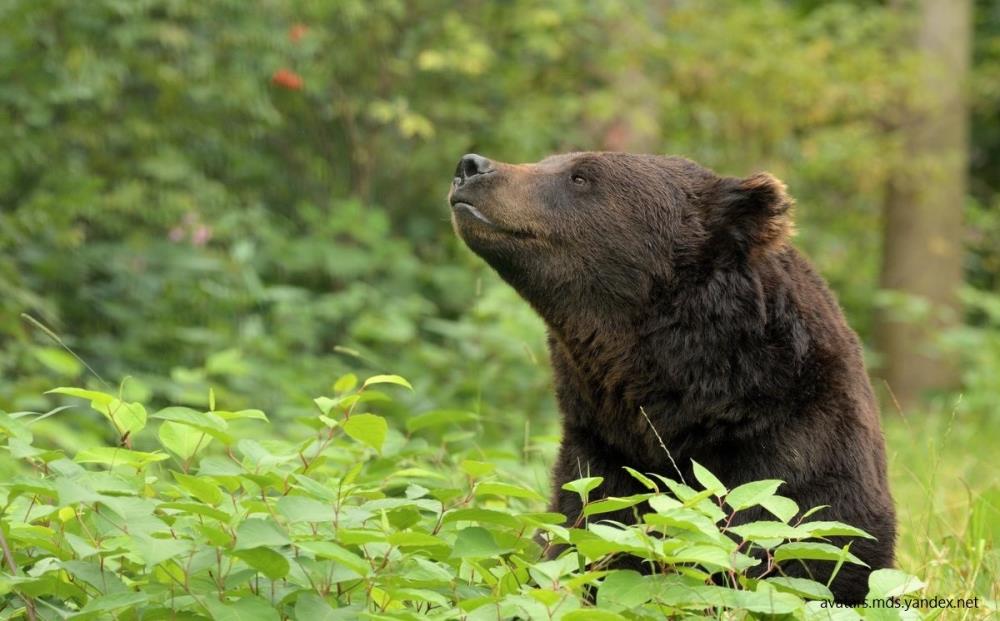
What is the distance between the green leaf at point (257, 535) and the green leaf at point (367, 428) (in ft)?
0.99

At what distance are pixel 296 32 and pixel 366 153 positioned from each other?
1357 millimetres

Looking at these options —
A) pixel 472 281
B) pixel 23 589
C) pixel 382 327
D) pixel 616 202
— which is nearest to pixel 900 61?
pixel 472 281

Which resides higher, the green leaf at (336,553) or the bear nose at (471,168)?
the bear nose at (471,168)

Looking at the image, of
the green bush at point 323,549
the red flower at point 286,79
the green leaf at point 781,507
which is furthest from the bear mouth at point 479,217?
the red flower at point 286,79

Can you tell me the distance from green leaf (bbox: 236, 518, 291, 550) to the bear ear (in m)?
1.85

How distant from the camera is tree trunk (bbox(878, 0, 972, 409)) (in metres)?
11.9

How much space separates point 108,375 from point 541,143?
3407mm

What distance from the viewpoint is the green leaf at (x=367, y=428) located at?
105 inches

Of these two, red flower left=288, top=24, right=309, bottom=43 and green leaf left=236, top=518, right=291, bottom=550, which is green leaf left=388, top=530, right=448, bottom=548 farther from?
red flower left=288, top=24, right=309, bottom=43

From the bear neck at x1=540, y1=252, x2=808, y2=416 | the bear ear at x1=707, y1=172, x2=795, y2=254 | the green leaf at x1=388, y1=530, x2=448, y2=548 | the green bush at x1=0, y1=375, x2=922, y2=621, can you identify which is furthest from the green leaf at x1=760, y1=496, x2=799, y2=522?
the bear ear at x1=707, y1=172, x2=795, y2=254

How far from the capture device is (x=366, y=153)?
9117 mm

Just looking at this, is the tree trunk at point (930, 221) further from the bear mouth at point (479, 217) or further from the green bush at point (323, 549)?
the green bush at point (323, 549)

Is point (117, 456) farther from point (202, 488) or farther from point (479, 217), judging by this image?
point (479, 217)

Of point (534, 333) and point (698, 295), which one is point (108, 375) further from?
point (698, 295)
